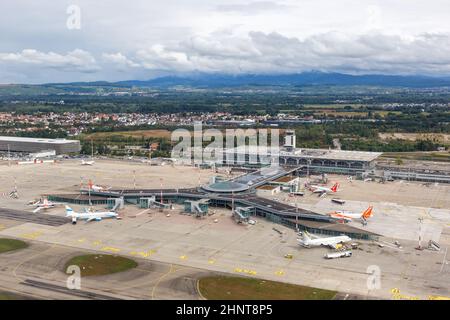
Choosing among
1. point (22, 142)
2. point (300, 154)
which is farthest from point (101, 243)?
point (22, 142)

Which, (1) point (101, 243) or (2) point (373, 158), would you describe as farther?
(2) point (373, 158)

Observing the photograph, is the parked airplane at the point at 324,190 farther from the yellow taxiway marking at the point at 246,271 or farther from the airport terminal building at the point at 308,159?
the yellow taxiway marking at the point at 246,271

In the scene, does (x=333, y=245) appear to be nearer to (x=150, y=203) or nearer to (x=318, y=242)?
(x=318, y=242)

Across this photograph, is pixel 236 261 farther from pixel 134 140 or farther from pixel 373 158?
pixel 134 140

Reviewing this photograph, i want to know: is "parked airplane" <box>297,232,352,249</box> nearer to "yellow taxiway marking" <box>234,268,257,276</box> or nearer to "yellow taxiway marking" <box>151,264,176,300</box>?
"yellow taxiway marking" <box>234,268,257,276</box>

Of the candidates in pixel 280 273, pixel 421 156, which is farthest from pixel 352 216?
pixel 421 156

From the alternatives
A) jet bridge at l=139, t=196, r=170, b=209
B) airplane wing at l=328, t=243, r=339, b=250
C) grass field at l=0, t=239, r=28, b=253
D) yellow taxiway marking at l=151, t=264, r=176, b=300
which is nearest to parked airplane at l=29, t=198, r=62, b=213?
jet bridge at l=139, t=196, r=170, b=209

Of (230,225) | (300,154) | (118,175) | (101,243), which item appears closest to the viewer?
(101,243)
